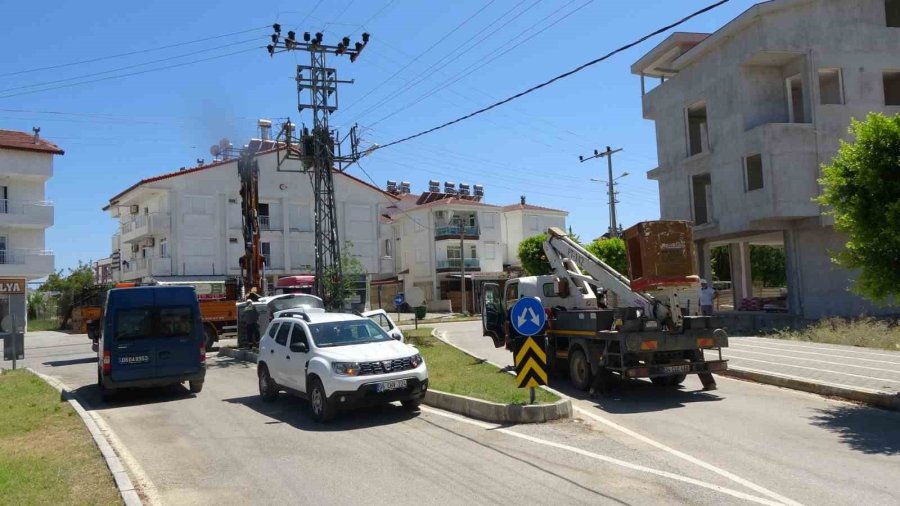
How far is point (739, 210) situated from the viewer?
27188 mm

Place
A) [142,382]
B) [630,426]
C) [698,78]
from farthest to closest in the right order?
[698,78] → [142,382] → [630,426]

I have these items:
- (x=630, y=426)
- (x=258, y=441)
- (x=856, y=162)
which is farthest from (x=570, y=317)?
(x=258, y=441)

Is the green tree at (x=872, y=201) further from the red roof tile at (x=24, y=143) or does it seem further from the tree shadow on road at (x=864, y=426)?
the red roof tile at (x=24, y=143)

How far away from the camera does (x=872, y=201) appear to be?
10898 millimetres

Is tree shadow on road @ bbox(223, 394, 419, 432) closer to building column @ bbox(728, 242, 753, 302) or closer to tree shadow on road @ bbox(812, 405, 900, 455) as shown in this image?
tree shadow on road @ bbox(812, 405, 900, 455)

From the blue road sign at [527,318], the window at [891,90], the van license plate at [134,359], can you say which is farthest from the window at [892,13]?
the van license plate at [134,359]

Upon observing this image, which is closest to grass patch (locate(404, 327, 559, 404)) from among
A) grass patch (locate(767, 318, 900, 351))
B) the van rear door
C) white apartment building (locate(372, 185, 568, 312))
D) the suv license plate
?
the suv license plate

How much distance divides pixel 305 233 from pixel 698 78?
3259 cm

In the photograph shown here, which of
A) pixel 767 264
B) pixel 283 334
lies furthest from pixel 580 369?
pixel 767 264

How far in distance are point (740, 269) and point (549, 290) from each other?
21.7 m

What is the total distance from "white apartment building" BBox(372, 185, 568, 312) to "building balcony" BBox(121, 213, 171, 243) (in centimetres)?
1782

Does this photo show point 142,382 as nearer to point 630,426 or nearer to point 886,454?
point 630,426

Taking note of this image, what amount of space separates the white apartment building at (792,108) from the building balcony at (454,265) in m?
34.8

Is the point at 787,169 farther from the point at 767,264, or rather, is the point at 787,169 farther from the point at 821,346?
the point at 767,264
